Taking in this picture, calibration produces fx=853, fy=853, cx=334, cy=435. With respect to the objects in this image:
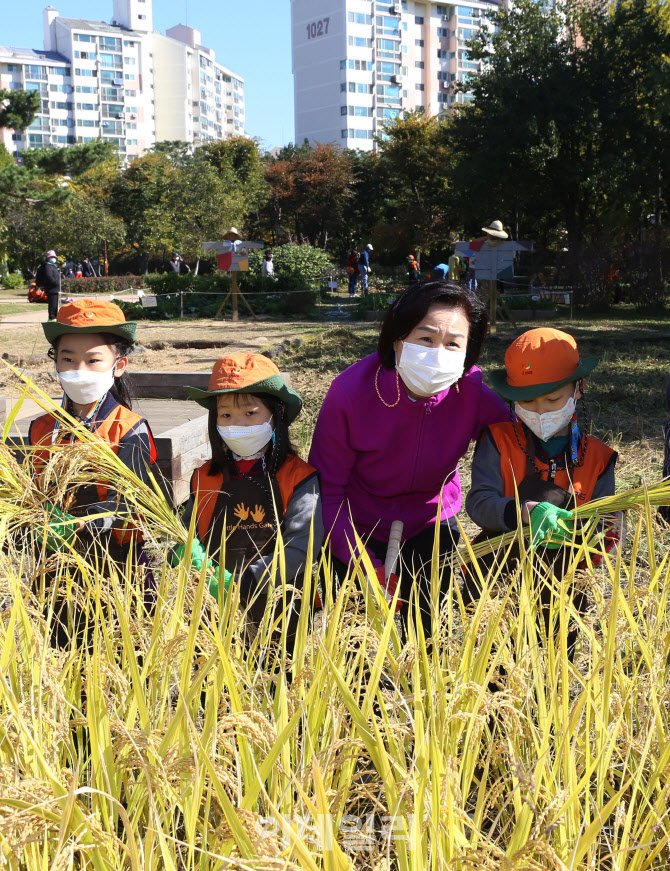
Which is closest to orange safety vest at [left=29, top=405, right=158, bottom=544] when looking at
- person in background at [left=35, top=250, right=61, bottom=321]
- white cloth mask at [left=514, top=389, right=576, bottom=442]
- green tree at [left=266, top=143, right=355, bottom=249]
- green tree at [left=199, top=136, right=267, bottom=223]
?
white cloth mask at [left=514, top=389, right=576, bottom=442]

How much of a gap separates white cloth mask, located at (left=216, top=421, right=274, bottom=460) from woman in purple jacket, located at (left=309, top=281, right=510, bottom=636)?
0.22 metres

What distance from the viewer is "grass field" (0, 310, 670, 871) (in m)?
1.11

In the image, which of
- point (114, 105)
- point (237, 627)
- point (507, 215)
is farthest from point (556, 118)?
point (114, 105)

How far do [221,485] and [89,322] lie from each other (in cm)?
63

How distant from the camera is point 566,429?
2.37 metres

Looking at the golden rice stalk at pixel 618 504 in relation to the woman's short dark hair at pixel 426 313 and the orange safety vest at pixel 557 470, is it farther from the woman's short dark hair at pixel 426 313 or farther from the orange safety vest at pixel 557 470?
the woman's short dark hair at pixel 426 313

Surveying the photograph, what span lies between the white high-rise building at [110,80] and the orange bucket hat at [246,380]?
93.2 metres

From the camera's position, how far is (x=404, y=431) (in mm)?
2469

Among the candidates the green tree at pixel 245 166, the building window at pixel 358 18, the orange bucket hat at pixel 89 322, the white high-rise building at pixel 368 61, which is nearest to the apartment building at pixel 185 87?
the white high-rise building at pixel 368 61

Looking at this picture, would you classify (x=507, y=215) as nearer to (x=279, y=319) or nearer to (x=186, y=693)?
(x=279, y=319)

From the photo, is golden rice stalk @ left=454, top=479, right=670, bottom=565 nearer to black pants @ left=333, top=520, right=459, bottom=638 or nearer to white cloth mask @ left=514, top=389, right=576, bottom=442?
white cloth mask @ left=514, top=389, right=576, bottom=442

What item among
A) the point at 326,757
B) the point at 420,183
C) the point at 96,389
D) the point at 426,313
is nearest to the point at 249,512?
the point at 96,389

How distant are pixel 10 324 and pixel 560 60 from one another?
16.5 m

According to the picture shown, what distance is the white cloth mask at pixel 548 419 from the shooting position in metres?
2.31
